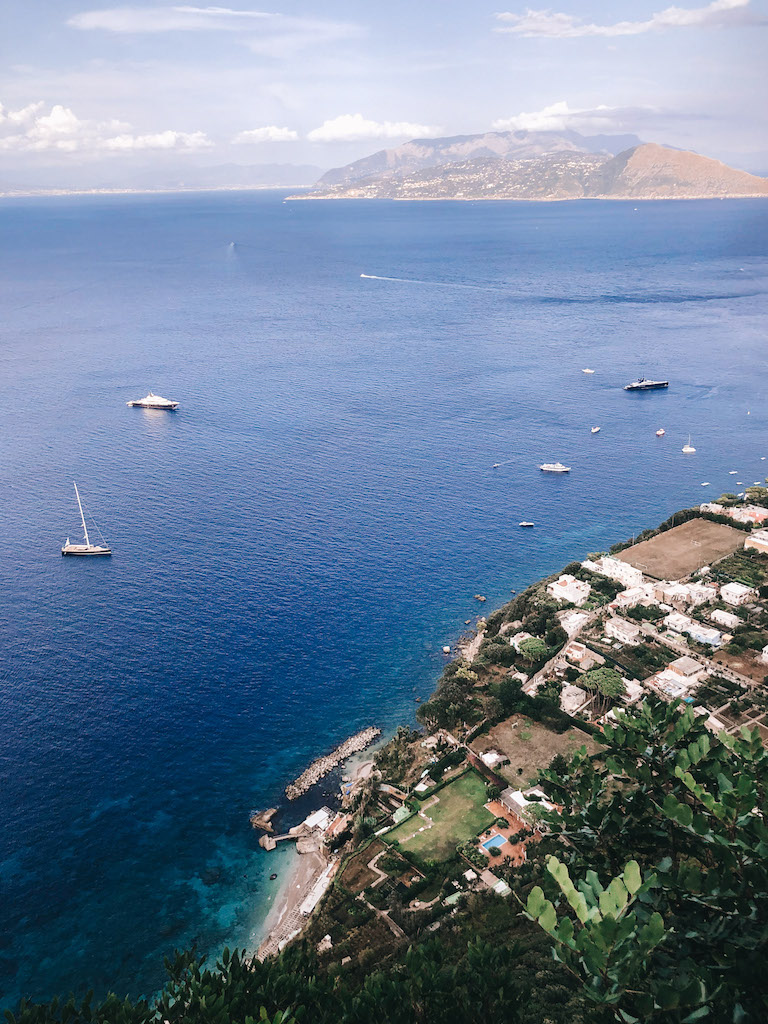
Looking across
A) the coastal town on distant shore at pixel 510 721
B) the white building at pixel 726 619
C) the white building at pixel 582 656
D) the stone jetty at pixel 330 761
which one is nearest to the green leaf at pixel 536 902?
the coastal town on distant shore at pixel 510 721

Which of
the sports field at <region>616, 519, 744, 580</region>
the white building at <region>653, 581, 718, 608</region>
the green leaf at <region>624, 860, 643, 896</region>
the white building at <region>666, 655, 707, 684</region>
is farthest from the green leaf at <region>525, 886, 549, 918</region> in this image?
the sports field at <region>616, 519, 744, 580</region>

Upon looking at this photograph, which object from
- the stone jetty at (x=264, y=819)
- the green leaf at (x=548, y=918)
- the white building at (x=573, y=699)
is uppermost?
the green leaf at (x=548, y=918)

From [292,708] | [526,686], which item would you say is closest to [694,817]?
[526,686]

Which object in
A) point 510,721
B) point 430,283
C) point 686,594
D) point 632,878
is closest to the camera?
point 632,878

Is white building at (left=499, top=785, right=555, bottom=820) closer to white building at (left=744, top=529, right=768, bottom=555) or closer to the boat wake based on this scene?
white building at (left=744, top=529, right=768, bottom=555)

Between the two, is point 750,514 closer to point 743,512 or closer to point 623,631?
point 743,512

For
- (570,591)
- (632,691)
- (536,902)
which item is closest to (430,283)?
(570,591)

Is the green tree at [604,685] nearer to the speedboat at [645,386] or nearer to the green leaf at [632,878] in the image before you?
the green leaf at [632,878]
